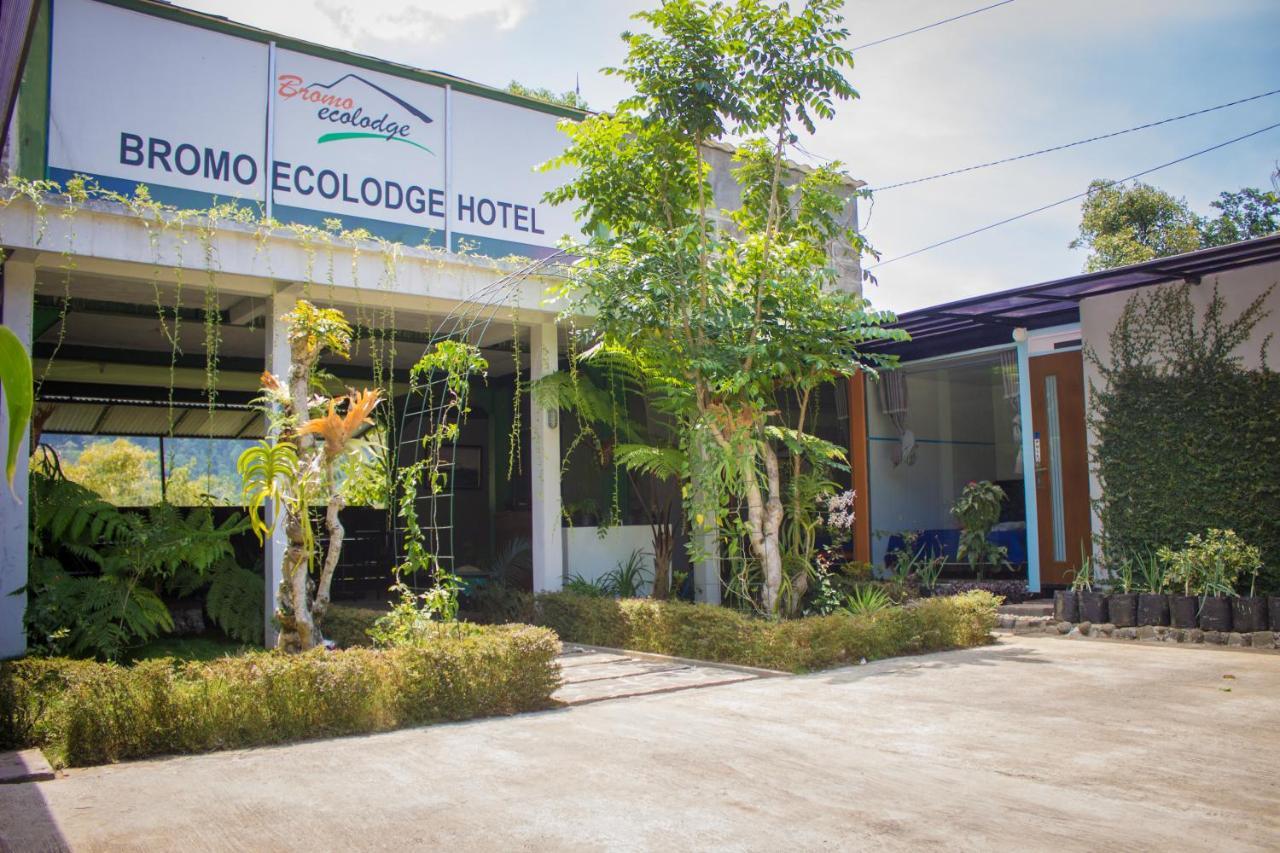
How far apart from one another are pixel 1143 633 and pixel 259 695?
752 centimetres

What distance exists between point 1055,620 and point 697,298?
187 inches

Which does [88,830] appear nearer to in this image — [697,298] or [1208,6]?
[697,298]

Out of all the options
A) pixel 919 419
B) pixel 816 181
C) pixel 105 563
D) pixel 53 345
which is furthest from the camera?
pixel 919 419

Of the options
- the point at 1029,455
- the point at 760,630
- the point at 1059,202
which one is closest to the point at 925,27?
the point at 1059,202

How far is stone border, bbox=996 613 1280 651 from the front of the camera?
26.7ft

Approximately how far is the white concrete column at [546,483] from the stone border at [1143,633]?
4592 mm

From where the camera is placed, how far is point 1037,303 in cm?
1028

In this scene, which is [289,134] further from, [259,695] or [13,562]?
[259,695]

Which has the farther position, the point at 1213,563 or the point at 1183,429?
the point at 1183,429

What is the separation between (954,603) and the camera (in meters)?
8.77

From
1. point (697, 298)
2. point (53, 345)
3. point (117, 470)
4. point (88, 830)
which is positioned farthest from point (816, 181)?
point (117, 470)

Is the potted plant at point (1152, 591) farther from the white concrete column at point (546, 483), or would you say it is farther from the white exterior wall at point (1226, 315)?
the white concrete column at point (546, 483)

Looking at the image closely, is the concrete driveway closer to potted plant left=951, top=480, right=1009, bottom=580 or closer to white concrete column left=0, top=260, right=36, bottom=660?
white concrete column left=0, top=260, right=36, bottom=660

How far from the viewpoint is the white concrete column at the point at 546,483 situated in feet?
33.5
